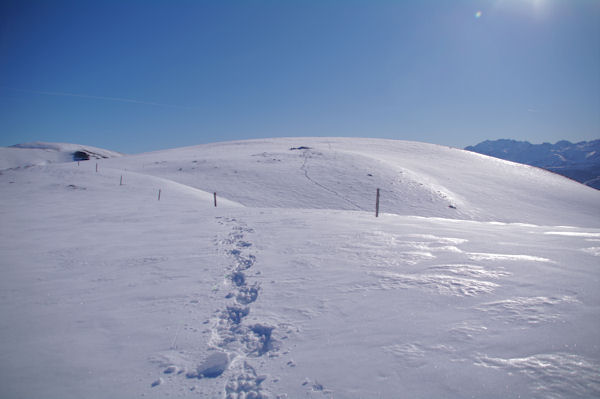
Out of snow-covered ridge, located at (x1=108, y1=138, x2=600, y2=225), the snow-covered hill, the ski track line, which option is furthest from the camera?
the ski track line

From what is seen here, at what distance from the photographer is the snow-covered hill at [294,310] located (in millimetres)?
2947

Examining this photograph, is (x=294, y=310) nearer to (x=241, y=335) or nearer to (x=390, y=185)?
(x=241, y=335)

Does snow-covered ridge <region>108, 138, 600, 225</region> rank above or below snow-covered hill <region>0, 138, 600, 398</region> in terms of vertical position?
above

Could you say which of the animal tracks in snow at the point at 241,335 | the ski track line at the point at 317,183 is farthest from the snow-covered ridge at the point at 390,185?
the animal tracks in snow at the point at 241,335

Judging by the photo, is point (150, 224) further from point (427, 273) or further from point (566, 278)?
point (566, 278)

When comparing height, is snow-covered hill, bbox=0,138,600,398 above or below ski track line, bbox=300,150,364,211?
below

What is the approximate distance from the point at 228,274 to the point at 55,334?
2.74 metres

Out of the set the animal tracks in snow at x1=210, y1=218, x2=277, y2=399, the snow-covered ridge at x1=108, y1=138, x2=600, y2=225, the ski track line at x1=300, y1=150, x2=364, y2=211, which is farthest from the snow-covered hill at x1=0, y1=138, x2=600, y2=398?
the snow-covered ridge at x1=108, y1=138, x2=600, y2=225

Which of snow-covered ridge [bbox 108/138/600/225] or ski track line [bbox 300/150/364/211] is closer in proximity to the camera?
snow-covered ridge [bbox 108/138/600/225]

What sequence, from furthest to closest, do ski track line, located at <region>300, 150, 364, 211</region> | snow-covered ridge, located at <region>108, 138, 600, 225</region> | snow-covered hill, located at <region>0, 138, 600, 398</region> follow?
ski track line, located at <region>300, 150, 364, 211</region> → snow-covered ridge, located at <region>108, 138, 600, 225</region> → snow-covered hill, located at <region>0, 138, 600, 398</region>

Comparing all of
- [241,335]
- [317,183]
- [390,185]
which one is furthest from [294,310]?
[390,185]

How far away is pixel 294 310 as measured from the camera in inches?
171

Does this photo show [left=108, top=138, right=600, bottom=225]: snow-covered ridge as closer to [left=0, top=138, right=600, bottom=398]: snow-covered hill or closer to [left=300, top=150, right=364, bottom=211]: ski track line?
[left=300, top=150, right=364, bottom=211]: ski track line

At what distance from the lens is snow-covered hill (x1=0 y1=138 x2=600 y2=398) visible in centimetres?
295
